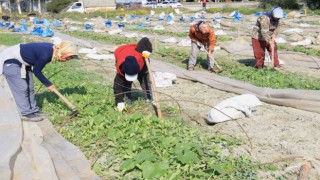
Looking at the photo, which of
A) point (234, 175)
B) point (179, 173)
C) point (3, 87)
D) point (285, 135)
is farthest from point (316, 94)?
point (3, 87)

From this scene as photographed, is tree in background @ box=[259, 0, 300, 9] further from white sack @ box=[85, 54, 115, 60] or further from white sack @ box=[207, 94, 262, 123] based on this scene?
white sack @ box=[207, 94, 262, 123]

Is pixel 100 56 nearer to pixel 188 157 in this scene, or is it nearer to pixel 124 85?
pixel 124 85

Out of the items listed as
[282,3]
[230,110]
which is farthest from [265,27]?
[282,3]

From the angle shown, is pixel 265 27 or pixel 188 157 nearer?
pixel 188 157

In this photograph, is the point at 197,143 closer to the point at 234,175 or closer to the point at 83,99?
the point at 234,175

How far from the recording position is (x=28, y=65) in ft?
14.9

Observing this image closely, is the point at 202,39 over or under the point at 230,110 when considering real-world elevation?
over

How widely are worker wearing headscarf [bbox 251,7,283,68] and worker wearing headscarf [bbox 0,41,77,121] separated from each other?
13.3 ft

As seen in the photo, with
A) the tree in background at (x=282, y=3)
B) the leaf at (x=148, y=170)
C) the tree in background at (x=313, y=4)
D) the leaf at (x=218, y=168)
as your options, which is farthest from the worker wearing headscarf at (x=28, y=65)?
the tree in background at (x=282, y=3)

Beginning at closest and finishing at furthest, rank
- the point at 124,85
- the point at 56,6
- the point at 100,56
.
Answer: the point at 124,85 → the point at 100,56 → the point at 56,6

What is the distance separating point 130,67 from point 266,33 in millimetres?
3679

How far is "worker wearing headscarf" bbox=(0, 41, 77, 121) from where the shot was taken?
4.29 metres

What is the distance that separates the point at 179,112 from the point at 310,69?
3.73 metres

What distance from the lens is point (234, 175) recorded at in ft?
10.1
